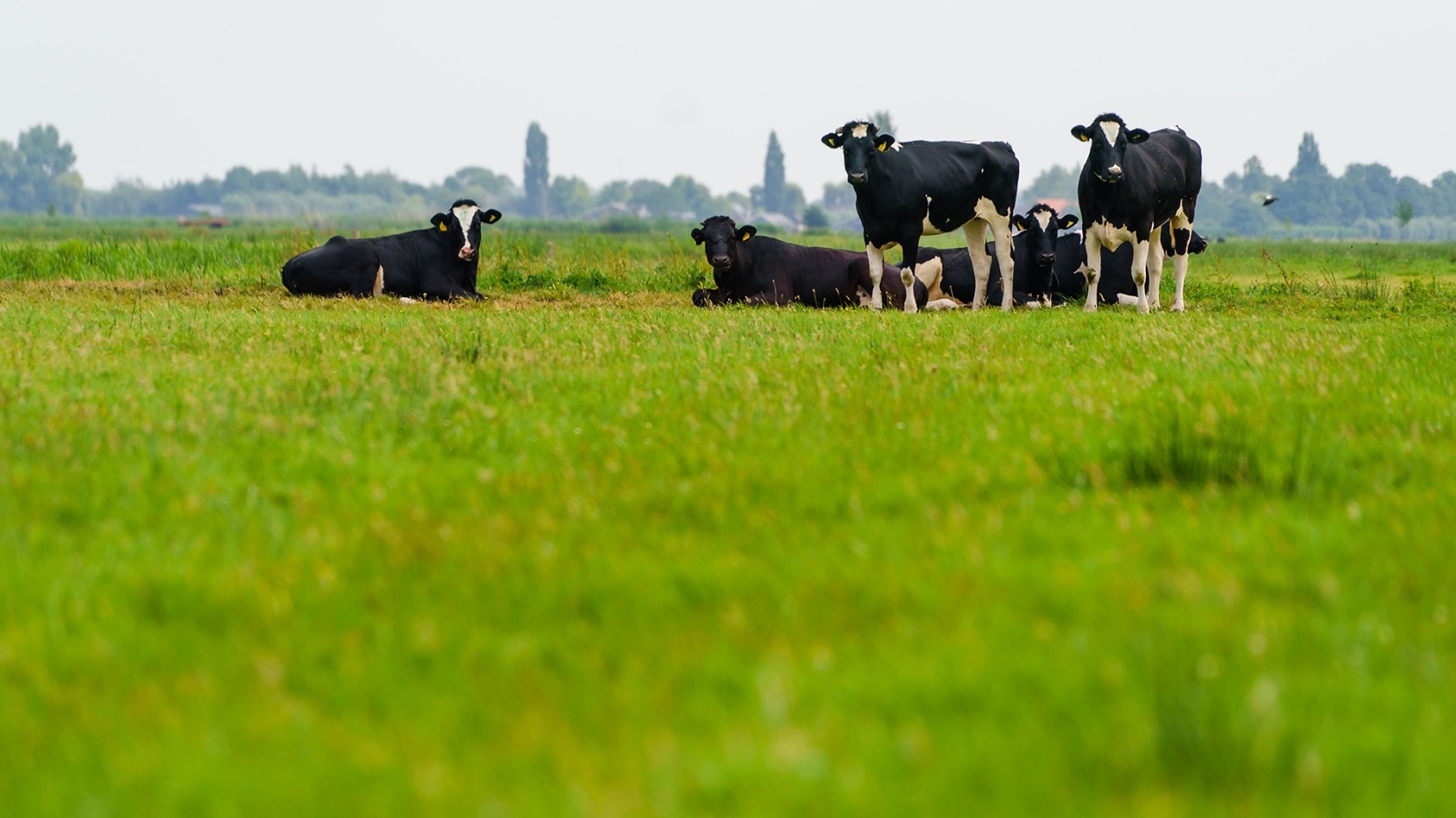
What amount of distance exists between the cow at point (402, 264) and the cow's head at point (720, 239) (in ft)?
12.7

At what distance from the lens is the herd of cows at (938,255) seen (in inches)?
647

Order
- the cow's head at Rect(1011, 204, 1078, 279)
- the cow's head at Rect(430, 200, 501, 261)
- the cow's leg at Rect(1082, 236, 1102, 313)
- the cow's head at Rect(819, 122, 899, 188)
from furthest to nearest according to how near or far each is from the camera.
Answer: the cow's head at Rect(430, 200, 501, 261), the cow's head at Rect(1011, 204, 1078, 279), the cow's head at Rect(819, 122, 899, 188), the cow's leg at Rect(1082, 236, 1102, 313)

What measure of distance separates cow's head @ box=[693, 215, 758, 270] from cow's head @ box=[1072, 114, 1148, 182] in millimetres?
5283

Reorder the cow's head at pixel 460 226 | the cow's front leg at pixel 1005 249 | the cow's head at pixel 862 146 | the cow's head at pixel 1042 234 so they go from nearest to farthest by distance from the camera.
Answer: the cow's head at pixel 862 146 < the cow's front leg at pixel 1005 249 < the cow's head at pixel 1042 234 < the cow's head at pixel 460 226

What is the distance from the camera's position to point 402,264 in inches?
754

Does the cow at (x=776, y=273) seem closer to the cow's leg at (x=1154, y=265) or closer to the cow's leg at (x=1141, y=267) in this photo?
the cow's leg at (x=1154, y=265)

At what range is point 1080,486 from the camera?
475 cm

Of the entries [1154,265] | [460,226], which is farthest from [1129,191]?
[460,226]

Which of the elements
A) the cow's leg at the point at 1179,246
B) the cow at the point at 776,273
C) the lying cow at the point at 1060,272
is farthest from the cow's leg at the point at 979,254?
the cow's leg at the point at 1179,246

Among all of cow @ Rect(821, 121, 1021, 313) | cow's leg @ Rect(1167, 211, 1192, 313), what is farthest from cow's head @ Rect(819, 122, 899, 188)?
cow's leg @ Rect(1167, 211, 1192, 313)

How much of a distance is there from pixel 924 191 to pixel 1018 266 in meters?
2.99

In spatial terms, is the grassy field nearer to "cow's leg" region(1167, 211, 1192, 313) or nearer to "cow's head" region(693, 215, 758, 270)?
"cow's leg" region(1167, 211, 1192, 313)

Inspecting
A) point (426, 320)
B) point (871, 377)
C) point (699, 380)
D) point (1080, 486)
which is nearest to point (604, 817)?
point (1080, 486)

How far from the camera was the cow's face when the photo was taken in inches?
722
